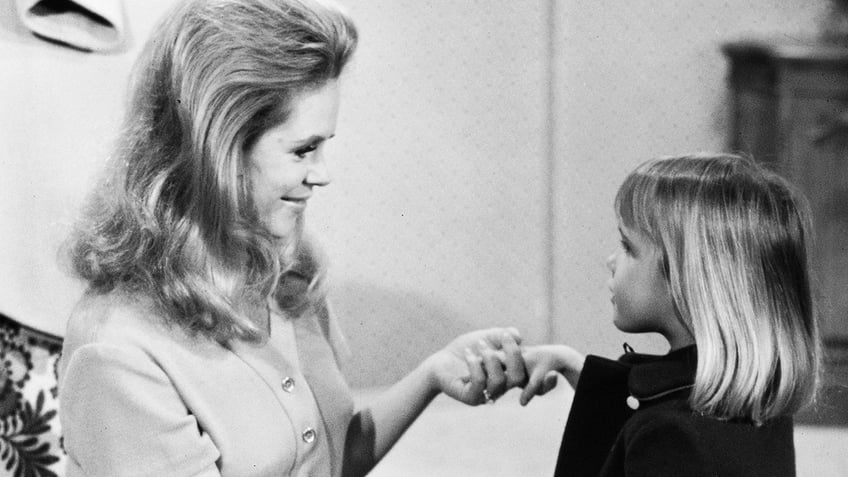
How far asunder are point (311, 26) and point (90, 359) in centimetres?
44

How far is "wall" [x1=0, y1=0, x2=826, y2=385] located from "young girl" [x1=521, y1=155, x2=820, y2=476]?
587mm

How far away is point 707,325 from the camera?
106 cm

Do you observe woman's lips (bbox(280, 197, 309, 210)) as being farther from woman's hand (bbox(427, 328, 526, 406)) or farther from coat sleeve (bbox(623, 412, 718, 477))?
coat sleeve (bbox(623, 412, 718, 477))

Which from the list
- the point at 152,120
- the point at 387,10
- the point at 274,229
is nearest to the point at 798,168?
the point at 387,10

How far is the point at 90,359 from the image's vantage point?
0.99 m

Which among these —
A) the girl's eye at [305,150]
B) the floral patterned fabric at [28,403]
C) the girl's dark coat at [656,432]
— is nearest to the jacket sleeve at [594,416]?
the girl's dark coat at [656,432]

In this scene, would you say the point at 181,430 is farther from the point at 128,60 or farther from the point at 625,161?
the point at 625,161

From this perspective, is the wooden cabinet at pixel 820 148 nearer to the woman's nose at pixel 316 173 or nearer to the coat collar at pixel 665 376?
the coat collar at pixel 665 376

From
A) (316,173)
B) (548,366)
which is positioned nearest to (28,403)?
(316,173)

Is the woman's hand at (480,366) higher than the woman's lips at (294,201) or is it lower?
lower

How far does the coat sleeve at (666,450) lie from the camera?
0.99 metres

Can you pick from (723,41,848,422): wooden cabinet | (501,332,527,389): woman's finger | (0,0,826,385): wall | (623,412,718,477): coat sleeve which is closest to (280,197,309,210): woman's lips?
(501,332,527,389): woman's finger

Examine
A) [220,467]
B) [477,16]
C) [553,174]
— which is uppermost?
[477,16]

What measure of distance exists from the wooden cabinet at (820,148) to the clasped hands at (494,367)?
0.90 metres
